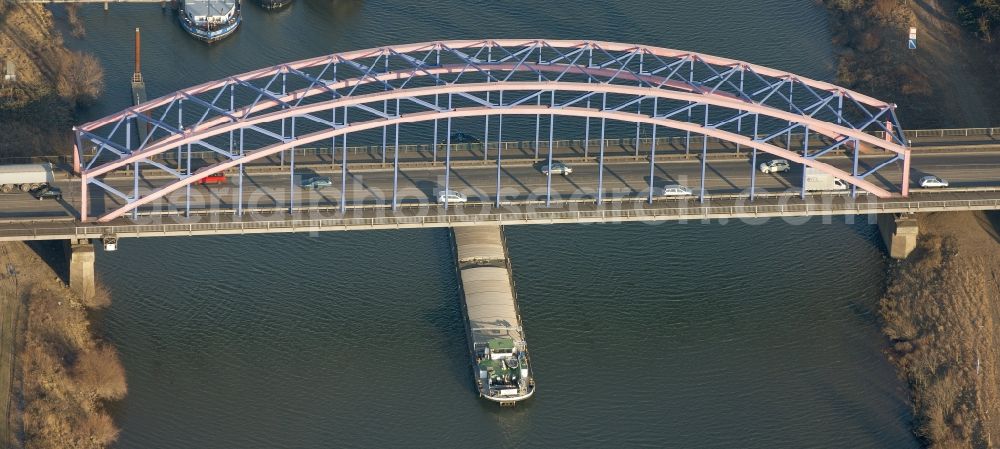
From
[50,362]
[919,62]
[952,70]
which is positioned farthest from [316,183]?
[952,70]

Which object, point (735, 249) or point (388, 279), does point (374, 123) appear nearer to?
point (388, 279)

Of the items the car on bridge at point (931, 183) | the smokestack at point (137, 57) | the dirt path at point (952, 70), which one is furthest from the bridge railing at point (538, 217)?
the smokestack at point (137, 57)

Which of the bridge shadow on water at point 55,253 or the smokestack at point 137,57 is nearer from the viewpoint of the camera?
the bridge shadow on water at point 55,253

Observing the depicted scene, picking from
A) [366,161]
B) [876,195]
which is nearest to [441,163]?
[366,161]

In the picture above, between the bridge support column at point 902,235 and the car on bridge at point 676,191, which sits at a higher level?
the car on bridge at point 676,191

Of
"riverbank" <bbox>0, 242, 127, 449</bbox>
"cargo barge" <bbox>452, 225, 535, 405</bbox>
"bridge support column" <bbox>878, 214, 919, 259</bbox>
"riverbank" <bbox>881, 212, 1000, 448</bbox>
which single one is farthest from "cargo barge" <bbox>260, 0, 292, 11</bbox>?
A: "riverbank" <bbox>881, 212, 1000, 448</bbox>

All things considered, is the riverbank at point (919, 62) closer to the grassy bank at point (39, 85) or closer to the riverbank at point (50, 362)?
the grassy bank at point (39, 85)

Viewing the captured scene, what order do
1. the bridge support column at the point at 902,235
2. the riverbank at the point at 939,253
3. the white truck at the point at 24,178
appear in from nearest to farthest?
the riverbank at the point at 939,253 < the white truck at the point at 24,178 < the bridge support column at the point at 902,235
